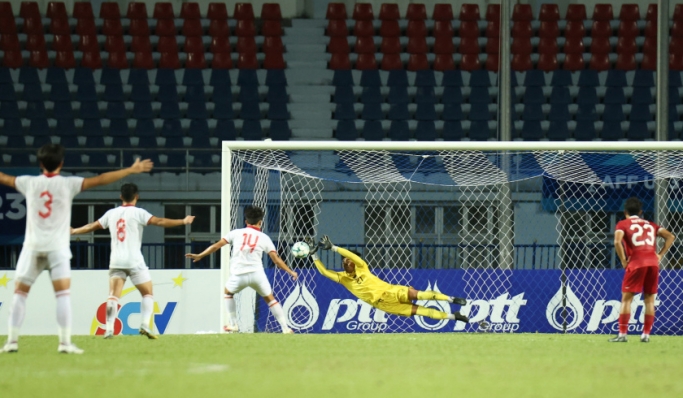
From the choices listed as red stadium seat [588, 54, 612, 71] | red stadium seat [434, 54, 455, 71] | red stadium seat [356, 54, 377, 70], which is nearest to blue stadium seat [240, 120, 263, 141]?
red stadium seat [356, 54, 377, 70]

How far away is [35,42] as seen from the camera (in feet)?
66.1

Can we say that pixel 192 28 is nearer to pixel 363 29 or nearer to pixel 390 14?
pixel 363 29

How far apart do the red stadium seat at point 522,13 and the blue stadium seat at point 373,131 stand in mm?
4388

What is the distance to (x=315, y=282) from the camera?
13.5m

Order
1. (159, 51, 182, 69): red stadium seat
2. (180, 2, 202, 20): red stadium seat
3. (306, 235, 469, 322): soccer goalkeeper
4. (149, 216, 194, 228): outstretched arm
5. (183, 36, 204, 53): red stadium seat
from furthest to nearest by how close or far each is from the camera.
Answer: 1. (180, 2, 202, 20): red stadium seat
2. (183, 36, 204, 53): red stadium seat
3. (159, 51, 182, 69): red stadium seat
4. (306, 235, 469, 322): soccer goalkeeper
5. (149, 216, 194, 228): outstretched arm

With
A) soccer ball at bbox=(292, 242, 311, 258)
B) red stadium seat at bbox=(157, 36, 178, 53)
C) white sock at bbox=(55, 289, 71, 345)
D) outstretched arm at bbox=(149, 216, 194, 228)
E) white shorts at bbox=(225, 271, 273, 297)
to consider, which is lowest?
white shorts at bbox=(225, 271, 273, 297)

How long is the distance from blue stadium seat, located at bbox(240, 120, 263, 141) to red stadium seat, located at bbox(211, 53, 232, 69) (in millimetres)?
1685

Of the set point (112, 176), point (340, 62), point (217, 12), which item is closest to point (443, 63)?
point (340, 62)

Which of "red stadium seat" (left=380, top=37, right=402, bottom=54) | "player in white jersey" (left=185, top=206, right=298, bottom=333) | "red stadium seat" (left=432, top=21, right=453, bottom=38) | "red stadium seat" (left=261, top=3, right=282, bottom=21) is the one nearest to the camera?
"player in white jersey" (left=185, top=206, right=298, bottom=333)

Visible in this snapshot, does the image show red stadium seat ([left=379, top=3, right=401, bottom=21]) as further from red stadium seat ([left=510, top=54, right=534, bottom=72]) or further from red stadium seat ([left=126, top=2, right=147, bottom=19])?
red stadium seat ([left=126, top=2, right=147, bottom=19])

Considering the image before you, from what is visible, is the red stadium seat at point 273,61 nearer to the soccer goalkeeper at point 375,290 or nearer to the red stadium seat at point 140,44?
the red stadium seat at point 140,44

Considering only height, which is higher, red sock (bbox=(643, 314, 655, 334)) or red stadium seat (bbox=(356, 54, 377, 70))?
red stadium seat (bbox=(356, 54, 377, 70))

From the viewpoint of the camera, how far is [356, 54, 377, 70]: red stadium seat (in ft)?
67.1

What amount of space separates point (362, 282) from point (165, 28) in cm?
1014
